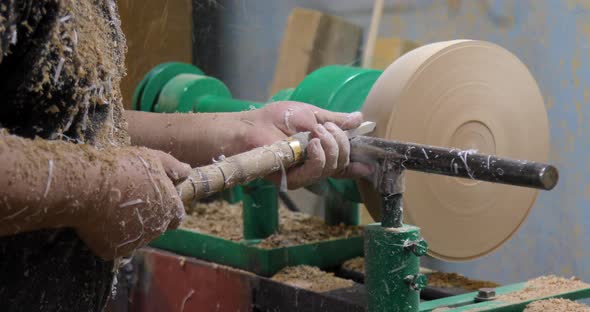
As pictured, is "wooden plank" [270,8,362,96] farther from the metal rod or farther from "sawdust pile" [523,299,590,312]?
"sawdust pile" [523,299,590,312]

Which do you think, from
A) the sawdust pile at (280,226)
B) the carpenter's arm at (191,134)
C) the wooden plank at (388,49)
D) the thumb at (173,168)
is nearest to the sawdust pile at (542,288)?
the sawdust pile at (280,226)

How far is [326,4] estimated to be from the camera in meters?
2.50

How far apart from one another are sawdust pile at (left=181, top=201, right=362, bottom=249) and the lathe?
0.14 ft

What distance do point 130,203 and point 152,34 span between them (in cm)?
120

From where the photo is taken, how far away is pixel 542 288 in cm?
142

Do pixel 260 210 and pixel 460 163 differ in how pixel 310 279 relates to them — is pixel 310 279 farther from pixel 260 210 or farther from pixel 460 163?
pixel 460 163

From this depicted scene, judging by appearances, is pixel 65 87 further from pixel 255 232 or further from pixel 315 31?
pixel 315 31

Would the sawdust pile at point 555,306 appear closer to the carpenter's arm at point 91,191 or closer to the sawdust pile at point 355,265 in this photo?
the sawdust pile at point 355,265

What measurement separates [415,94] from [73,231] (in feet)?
2.36

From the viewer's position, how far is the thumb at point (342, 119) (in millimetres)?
1352

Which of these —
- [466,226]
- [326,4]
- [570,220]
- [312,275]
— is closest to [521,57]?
[570,220]

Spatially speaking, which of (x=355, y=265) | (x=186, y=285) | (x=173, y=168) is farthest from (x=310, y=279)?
(x=173, y=168)

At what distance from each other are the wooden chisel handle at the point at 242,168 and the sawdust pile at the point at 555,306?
1.67 ft

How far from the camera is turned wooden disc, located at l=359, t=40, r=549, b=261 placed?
141cm
